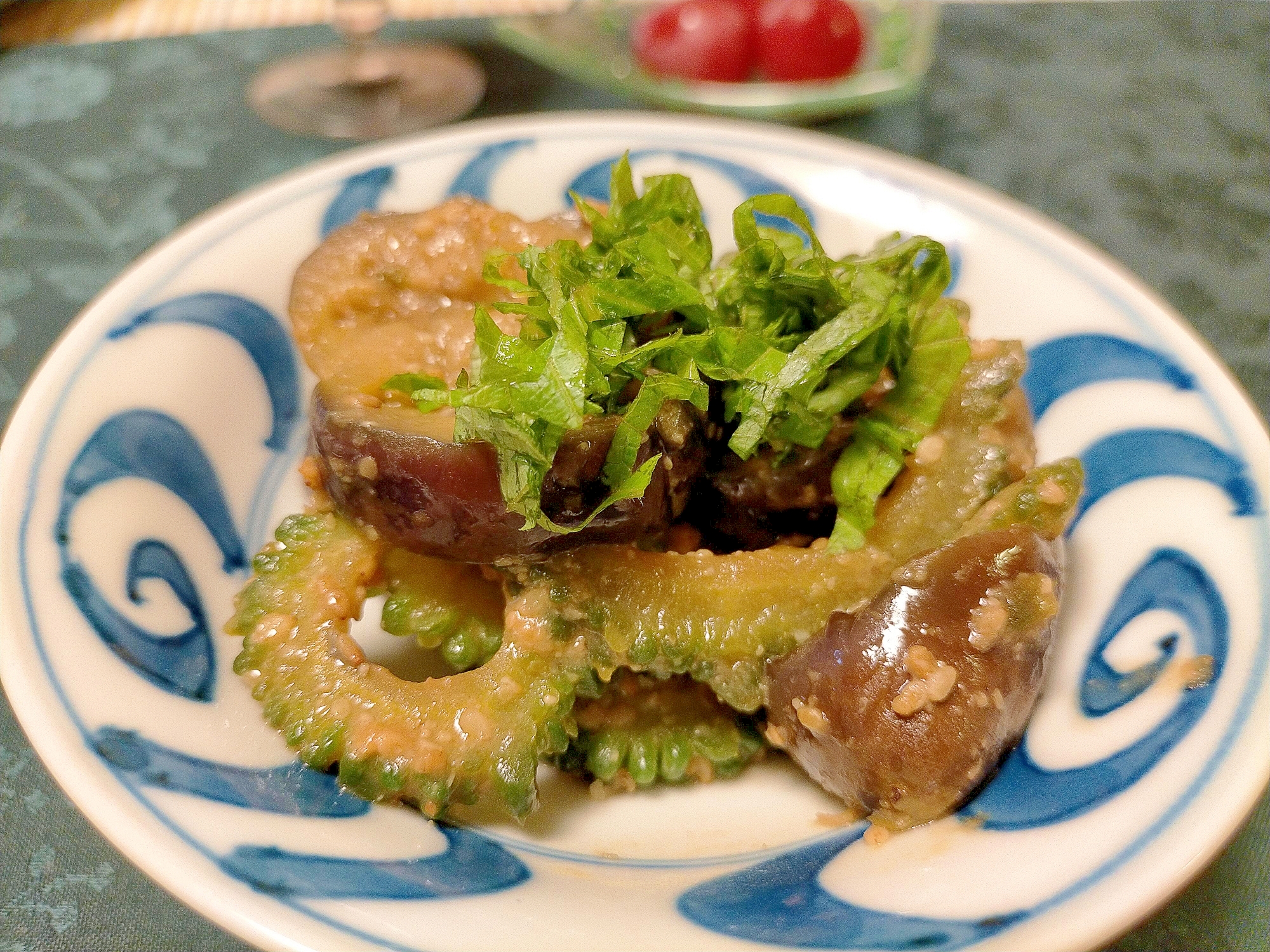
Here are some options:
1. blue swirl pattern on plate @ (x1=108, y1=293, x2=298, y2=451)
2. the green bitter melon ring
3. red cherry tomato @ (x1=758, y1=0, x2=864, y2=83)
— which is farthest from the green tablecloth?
the green bitter melon ring

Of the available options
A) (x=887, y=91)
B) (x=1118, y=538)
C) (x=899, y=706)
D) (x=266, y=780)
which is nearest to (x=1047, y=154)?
(x=887, y=91)

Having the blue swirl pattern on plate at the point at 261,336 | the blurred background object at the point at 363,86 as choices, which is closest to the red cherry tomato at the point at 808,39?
the blurred background object at the point at 363,86

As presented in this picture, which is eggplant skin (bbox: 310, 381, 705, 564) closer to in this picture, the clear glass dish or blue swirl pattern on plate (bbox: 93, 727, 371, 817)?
blue swirl pattern on plate (bbox: 93, 727, 371, 817)

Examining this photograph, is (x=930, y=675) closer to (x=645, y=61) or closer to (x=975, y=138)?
(x=975, y=138)

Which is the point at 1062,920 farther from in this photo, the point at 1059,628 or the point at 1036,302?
the point at 1036,302

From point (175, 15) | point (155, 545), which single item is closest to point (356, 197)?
point (155, 545)

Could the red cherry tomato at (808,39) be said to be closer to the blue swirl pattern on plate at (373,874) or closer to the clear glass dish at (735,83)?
the clear glass dish at (735,83)
